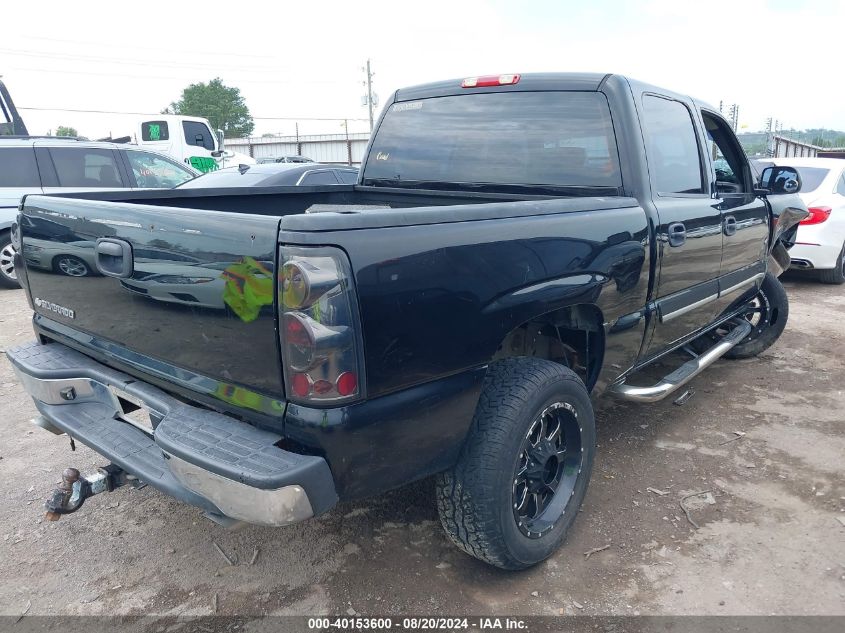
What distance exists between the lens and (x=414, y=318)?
1.91 meters

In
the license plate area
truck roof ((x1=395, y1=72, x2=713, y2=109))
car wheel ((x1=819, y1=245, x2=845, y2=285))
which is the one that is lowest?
car wheel ((x1=819, y1=245, x2=845, y2=285))

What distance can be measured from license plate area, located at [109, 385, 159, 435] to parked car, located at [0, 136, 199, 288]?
6.79 metres

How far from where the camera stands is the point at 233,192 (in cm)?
363

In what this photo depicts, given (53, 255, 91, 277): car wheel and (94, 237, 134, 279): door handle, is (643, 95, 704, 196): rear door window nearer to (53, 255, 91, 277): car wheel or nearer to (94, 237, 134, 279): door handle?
(94, 237, 134, 279): door handle

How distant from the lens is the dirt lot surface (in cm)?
238

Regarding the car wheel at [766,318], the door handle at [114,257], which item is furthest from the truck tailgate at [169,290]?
the car wheel at [766,318]

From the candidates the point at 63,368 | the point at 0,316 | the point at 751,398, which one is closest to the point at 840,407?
the point at 751,398

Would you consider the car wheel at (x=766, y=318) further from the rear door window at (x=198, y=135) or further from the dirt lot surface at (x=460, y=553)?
the rear door window at (x=198, y=135)

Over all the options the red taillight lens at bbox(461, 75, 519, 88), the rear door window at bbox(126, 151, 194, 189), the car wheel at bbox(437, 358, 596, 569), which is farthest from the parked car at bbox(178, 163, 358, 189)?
the car wheel at bbox(437, 358, 596, 569)

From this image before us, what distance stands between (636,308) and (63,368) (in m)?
2.53

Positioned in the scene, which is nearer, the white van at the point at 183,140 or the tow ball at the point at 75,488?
the tow ball at the point at 75,488

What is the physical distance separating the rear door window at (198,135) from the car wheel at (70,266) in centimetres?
1453

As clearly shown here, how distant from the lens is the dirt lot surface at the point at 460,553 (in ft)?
7.82

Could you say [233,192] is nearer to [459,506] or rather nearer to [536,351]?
[536,351]
